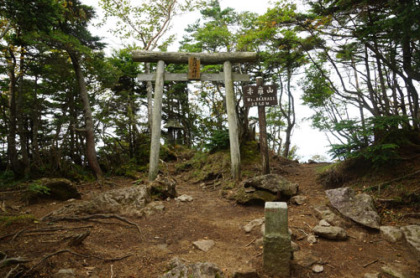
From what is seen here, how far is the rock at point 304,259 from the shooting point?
2824 mm

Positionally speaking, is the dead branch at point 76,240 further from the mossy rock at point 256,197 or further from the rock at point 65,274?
the mossy rock at point 256,197

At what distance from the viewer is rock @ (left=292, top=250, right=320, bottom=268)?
282 centimetres

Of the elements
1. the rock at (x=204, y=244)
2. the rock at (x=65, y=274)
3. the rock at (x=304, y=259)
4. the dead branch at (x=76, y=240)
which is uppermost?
the dead branch at (x=76, y=240)

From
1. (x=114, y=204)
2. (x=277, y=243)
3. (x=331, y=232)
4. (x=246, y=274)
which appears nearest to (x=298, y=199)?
(x=331, y=232)

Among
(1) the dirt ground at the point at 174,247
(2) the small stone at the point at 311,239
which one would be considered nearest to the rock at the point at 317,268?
(1) the dirt ground at the point at 174,247

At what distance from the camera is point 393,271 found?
8.57 feet

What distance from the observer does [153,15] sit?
1301 cm

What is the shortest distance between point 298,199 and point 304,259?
2.26 metres

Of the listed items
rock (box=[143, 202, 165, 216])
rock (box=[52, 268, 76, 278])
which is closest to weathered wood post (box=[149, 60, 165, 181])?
→ rock (box=[143, 202, 165, 216])

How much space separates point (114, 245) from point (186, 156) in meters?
9.21

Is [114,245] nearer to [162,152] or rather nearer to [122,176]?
[122,176]

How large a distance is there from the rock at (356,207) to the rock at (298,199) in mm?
668

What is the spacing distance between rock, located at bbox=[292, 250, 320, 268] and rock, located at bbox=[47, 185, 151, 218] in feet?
10.7

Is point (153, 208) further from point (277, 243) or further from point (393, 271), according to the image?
point (393, 271)
